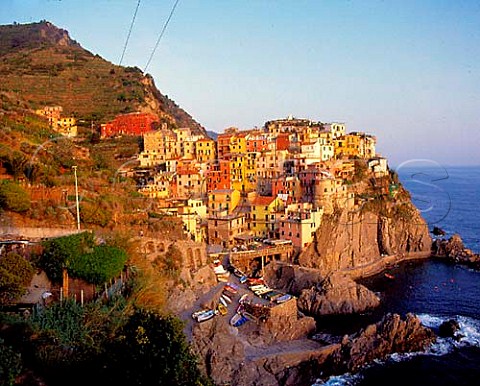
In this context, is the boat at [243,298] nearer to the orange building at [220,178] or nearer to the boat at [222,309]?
the boat at [222,309]

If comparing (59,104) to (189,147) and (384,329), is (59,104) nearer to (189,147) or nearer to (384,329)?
(189,147)

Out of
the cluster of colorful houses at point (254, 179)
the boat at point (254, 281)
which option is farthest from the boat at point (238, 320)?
the cluster of colorful houses at point (254, 179)

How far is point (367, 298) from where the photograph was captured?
22.0m

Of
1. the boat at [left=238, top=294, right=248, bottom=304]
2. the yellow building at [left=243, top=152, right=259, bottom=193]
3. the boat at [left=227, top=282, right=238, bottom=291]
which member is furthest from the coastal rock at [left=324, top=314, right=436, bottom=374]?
the yellow building at [left=243, top=152, right=259, bottom=193]

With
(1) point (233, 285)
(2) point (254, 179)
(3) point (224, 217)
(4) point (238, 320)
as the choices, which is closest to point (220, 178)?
(2) point (254, 179)

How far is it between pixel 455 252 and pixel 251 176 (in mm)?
14681

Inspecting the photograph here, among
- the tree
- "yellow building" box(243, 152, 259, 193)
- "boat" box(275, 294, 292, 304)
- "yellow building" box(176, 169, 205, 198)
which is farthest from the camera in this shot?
"yellow building" box(243, 152, 259, 193)

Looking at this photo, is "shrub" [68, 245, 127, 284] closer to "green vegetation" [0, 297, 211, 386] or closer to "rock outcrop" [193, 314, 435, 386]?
"rock outcrop" [193, 314, 435, 386]

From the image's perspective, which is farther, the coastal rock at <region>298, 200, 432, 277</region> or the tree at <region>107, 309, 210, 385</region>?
the coastal rock at <region>298, 200, 432, 277</region>

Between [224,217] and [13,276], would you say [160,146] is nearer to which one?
[224,217]

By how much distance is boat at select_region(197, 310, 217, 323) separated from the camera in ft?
52.5

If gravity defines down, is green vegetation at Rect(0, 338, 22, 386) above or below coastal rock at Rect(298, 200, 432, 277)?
above

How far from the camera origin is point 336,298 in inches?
846

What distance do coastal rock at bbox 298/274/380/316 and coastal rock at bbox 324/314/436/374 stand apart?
12.3 ft
